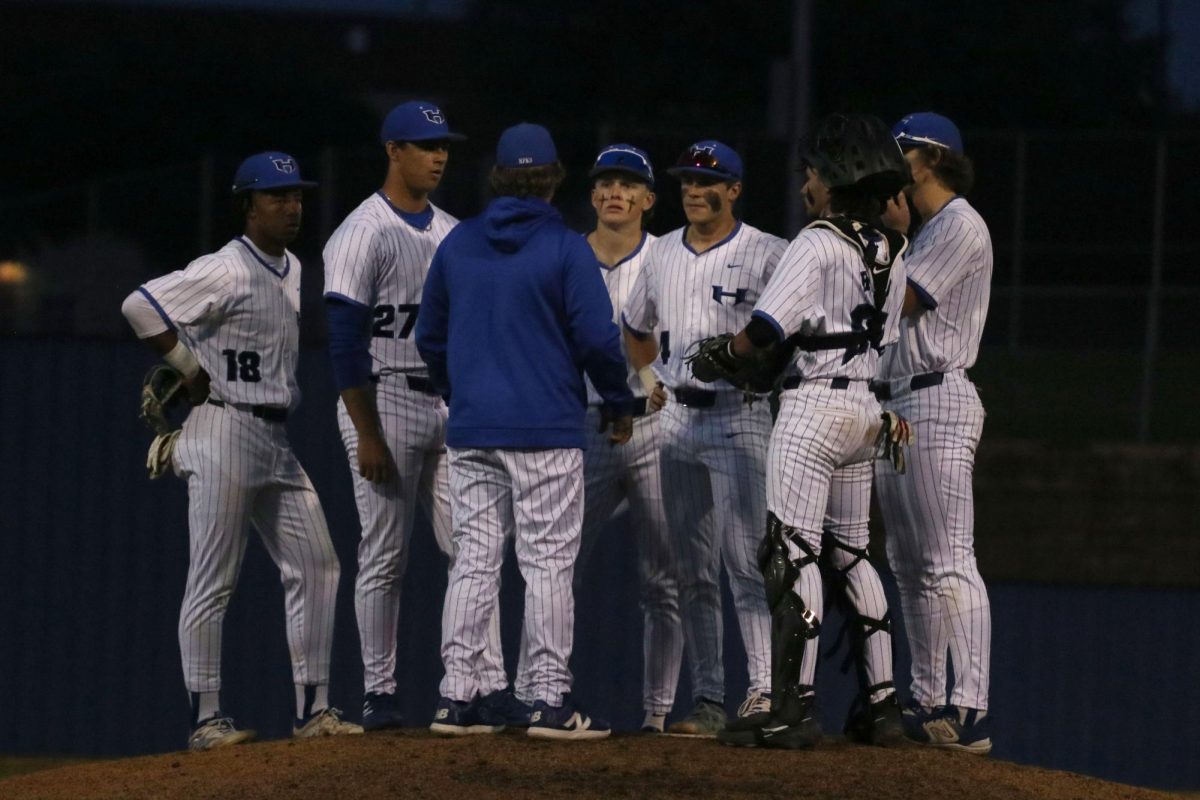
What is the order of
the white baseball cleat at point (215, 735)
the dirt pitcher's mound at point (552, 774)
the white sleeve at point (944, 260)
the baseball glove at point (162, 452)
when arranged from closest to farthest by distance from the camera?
the dirt pitcher's mound at point (552, 774) → the white sleeve at point (944, 260) → the white baseball cleat at point (215, 735) → the baseball glove at point (162, 452)

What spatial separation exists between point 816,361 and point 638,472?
116cm

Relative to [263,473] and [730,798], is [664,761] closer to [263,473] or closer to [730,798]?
[730,798]

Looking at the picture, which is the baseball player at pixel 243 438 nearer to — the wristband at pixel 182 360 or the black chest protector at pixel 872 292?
the wristband at pixel 182 360

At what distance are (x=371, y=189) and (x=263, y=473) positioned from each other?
7.05 meters

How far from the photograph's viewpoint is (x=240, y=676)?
11367mm

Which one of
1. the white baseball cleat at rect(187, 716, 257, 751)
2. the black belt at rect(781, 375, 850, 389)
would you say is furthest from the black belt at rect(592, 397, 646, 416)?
the white baseball cleat at rect(187, 716, 257, 751)

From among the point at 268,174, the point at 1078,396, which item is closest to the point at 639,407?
the point at 268,174

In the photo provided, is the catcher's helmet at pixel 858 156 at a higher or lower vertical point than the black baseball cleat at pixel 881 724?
higher

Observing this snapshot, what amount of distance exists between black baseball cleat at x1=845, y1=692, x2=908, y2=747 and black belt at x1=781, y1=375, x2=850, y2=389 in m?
1.04

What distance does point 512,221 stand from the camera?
5.91m

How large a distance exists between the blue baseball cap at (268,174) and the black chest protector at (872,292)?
188 centimetres

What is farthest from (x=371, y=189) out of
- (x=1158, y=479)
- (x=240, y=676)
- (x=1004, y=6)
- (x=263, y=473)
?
(x=1004, y=6)

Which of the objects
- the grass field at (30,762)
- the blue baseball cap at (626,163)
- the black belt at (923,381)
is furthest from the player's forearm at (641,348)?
the grass field at (30,762)

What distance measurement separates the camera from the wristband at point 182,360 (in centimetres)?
635
